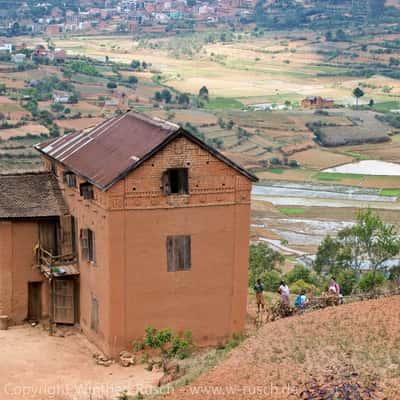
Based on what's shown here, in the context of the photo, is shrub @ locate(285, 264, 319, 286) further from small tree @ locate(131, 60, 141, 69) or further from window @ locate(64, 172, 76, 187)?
small tree @ locate(131, 60, 141, 69)

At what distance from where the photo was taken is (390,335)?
2162cm

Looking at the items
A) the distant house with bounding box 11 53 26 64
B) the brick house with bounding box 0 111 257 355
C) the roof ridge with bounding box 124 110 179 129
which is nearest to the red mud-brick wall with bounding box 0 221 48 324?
the brick house with bounding box 0 111 257 355

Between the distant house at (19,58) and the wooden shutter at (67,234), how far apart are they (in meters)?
123

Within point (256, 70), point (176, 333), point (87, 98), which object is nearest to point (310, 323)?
point (176, 333)

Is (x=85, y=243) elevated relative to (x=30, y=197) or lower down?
lower down

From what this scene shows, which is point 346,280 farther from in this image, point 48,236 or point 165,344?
point 165,344

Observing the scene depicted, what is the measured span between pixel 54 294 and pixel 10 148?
62.1 meters

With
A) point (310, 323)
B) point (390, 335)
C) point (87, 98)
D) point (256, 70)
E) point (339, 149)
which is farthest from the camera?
point (256, 70)

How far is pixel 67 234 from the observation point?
29.7 meters

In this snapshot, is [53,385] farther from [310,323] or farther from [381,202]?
[381,202]

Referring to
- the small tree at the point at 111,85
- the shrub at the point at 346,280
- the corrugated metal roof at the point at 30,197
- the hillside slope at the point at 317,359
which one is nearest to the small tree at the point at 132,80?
the small tree at the point at 111,85

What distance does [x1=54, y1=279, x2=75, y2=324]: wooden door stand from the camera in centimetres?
2978

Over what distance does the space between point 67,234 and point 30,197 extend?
1587mm

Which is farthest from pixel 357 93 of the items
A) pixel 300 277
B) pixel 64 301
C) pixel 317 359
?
pixel 317 359
